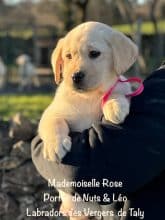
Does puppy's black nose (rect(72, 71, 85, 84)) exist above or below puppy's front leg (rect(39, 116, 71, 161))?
above

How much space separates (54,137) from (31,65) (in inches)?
475

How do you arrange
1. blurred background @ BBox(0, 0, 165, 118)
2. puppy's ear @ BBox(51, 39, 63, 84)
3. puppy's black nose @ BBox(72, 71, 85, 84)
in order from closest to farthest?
1. puppy's black nose @ BBox(72, 71, 85, 84)
2. puppy's ear @ BBox(51, 39, 63, 84)
3. blurred background @ BBox(0, 0, 165, 118)

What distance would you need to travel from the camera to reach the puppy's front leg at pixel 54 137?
5.28 ft

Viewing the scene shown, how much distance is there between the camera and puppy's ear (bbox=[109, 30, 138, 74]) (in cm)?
178

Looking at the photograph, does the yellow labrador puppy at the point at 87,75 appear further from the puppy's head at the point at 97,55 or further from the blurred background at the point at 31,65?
the blurred background at the point at 31,65

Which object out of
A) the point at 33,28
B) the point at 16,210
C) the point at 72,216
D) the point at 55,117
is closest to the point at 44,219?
the point at 16,210

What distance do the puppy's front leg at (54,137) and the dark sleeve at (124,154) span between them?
0.03 m

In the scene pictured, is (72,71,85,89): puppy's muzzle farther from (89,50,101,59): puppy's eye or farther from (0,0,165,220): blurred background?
(0,0,165,220): blurred background

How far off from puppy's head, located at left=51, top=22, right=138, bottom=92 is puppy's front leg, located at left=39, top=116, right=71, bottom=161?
13cm

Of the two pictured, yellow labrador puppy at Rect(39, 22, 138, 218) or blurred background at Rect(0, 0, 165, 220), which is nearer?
yellow labrador puppy at Rect(39, 22, 138, 218)

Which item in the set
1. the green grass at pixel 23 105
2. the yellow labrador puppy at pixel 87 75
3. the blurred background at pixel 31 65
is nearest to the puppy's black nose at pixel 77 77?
the yellow labrador puppy at pixel 87 75

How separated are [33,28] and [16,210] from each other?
11.7 metres

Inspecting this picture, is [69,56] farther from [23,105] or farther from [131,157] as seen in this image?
[23,105]

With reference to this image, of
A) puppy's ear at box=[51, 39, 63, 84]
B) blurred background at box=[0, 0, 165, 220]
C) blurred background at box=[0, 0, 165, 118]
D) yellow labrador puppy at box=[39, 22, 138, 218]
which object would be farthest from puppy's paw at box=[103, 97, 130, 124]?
blurred background at box=[0, 0, 165, 118]
